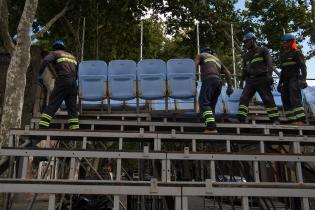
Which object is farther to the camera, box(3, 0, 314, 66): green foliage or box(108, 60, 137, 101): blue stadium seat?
box(3, 0, 314, 66): green foliage

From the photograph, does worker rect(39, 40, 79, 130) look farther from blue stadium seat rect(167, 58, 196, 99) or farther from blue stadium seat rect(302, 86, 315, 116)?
blue stadium seat rect(302, 86, 315, 116)

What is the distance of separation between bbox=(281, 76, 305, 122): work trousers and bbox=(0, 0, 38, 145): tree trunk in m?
6.14

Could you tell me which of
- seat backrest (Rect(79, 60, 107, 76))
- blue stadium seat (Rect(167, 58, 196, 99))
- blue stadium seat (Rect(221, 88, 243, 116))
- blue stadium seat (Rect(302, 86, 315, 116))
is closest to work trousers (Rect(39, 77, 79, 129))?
seat backrest (Rect(79, 60, 107, 76))

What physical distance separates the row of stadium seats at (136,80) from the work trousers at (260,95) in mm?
1068

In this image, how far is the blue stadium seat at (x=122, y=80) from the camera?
7.83m

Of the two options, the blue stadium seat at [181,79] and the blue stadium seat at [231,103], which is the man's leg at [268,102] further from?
the blue stadium seat at [181,79]

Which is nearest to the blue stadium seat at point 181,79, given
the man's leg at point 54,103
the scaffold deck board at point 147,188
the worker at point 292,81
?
the worker at point 292,81

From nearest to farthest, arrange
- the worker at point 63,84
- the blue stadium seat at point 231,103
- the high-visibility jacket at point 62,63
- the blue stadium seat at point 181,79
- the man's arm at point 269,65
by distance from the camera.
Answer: the worker at point 63,84 → the high-visibility jacket at point 62,63 → the man's arm at point 269,65 → the blue stadium seat at point 181,79 → the blue stadium seat at point 231,103

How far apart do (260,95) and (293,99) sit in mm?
676

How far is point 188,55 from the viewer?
20109mm

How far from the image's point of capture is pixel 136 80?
7.99 meters

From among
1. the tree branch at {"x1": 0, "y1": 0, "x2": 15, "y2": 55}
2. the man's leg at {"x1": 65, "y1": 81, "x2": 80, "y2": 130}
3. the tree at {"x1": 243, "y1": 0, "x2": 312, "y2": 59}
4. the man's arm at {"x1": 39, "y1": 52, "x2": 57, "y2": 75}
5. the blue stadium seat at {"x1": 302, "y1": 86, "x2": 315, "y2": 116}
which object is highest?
the tree at {"x1": 243, "y1": 0, "x2": 312, "y2": 59}

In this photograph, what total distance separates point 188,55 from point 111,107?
1225 cm

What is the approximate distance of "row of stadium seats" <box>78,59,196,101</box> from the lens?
7773mm
